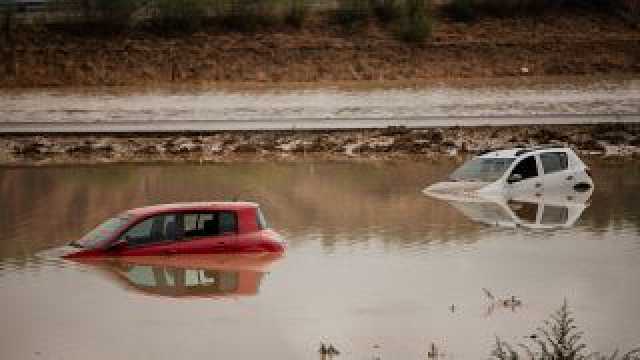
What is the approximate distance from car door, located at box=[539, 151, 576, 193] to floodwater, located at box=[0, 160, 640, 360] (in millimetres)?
607

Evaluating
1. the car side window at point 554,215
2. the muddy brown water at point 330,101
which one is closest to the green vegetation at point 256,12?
the muddy brown water at point 330,101

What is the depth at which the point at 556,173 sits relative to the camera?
3053 cm

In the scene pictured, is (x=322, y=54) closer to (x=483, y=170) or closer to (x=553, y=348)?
(x=483, y=170)

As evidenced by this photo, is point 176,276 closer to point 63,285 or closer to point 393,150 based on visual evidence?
point 63,285

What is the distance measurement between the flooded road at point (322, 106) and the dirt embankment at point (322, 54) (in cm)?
212

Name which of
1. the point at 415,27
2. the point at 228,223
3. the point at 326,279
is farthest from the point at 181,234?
the point at 415,27

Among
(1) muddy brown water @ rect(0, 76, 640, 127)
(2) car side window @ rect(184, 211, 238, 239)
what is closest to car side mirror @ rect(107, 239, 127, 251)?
(2) car side window @ rect(184, 211, 238, 239)

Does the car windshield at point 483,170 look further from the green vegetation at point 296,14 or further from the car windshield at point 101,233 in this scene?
the green vegetation at point 296,14

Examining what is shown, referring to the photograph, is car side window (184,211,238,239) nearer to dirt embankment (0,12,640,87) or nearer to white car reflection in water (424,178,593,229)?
white car reflection in water (424,178,593,229)

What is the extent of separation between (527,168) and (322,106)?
1627 cm

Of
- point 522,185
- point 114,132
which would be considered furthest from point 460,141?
point 114,132

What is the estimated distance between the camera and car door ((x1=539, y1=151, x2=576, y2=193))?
30.4m

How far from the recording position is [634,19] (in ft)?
199

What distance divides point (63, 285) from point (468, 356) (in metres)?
7.15
